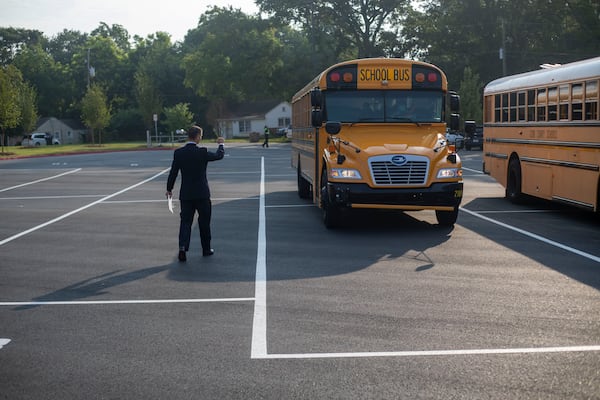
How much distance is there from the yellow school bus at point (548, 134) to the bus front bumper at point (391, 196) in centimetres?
254

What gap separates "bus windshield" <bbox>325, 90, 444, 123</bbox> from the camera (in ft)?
44.8

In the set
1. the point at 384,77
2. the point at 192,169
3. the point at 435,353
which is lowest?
the point at 435,353

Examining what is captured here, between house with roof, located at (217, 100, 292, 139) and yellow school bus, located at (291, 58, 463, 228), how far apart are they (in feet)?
305

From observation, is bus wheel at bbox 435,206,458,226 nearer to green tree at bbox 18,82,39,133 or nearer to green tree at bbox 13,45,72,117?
green tree at bbox 18,82,39,133

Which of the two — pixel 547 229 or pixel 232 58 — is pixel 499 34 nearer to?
pixel 232 58

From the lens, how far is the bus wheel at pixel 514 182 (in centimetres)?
1672

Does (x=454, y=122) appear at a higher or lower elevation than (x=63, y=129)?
lower

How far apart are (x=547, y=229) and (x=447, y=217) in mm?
1646

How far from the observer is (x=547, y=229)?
12852 millimetres

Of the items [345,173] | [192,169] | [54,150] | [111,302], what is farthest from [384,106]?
[54,150]

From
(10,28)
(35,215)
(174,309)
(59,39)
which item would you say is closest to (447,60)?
(35,215)

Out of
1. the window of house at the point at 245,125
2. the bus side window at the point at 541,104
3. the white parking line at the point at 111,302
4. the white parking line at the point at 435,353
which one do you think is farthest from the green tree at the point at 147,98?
the white parking line at the point at 435,353

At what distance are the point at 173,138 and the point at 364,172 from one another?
209 feet

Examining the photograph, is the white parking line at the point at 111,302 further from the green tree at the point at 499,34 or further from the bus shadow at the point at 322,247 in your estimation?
the green tree at the point at 499,34
